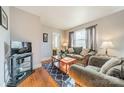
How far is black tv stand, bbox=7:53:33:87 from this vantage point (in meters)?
2.92

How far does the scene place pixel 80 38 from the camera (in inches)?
238

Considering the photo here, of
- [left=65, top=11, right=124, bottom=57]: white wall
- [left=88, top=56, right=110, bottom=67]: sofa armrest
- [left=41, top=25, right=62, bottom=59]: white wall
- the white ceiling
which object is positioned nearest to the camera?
[left=88, top=56, right=110, bottom=67]: sofa armrest

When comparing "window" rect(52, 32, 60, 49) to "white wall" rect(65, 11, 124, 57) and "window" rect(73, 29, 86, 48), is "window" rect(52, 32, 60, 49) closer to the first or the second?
"window" rect(73, 29, 86, 48)

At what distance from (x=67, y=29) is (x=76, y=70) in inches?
204

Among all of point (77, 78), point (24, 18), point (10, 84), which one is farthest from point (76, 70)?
point (24, 18)

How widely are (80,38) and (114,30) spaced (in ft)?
7.07

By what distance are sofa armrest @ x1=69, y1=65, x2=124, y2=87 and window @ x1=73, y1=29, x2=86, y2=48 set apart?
3806 mm

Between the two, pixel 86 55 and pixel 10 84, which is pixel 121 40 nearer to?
pixel 86 55

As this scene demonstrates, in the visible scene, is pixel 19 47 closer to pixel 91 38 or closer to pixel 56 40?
pixel 91 38

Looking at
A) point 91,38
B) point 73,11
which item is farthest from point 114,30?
point 73,11

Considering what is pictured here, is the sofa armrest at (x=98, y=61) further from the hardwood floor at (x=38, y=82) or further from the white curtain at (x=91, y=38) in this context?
the white curtain at (x=91, y=38)

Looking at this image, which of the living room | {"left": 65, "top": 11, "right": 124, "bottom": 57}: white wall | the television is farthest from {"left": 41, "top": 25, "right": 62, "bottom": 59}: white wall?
{"left": 65, "top": 11, "right": 124, "bottom": 57}: white wall
